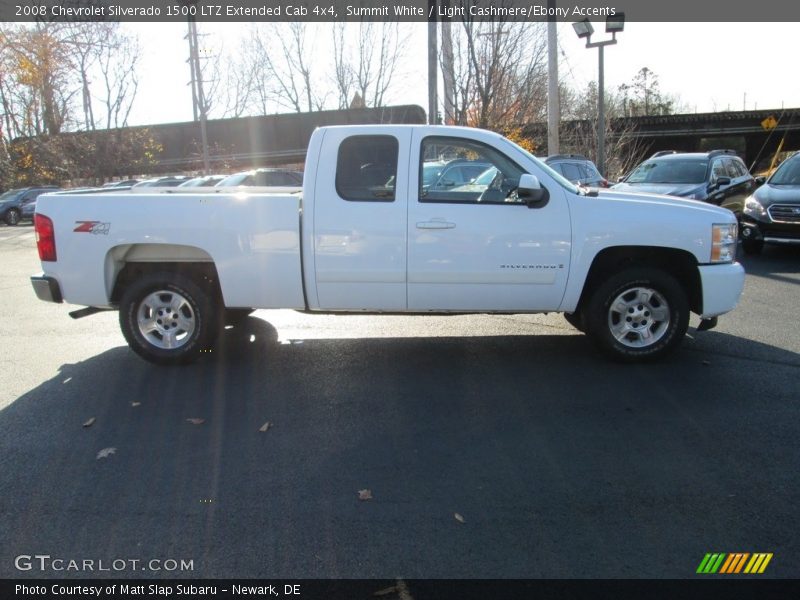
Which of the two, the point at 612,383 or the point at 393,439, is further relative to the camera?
the point at 612,383

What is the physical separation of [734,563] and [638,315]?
3.01 meters

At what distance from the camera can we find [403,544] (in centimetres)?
311

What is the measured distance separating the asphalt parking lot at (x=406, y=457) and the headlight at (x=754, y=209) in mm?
5245

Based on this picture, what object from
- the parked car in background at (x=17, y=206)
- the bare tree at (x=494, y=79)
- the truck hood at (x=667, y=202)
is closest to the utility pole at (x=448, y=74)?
the bare tree at (x=494, y=79)

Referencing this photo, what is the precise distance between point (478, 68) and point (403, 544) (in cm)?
1860

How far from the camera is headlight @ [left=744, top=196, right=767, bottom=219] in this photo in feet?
36.4

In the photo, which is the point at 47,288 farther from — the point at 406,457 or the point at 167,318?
the point at 406,457

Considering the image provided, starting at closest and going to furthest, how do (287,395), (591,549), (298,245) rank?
(591,549), (287,395), (298,245)

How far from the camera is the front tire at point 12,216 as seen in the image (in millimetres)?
28000

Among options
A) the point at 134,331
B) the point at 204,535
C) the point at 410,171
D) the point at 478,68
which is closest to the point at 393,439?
the point at 204,535

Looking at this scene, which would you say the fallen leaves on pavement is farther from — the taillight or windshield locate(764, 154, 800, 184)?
windshield locate(764, 154, 800, 184)

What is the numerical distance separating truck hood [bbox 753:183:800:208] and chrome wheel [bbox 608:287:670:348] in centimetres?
671

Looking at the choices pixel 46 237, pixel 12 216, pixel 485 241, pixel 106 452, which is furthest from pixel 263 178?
pixel 12 216
